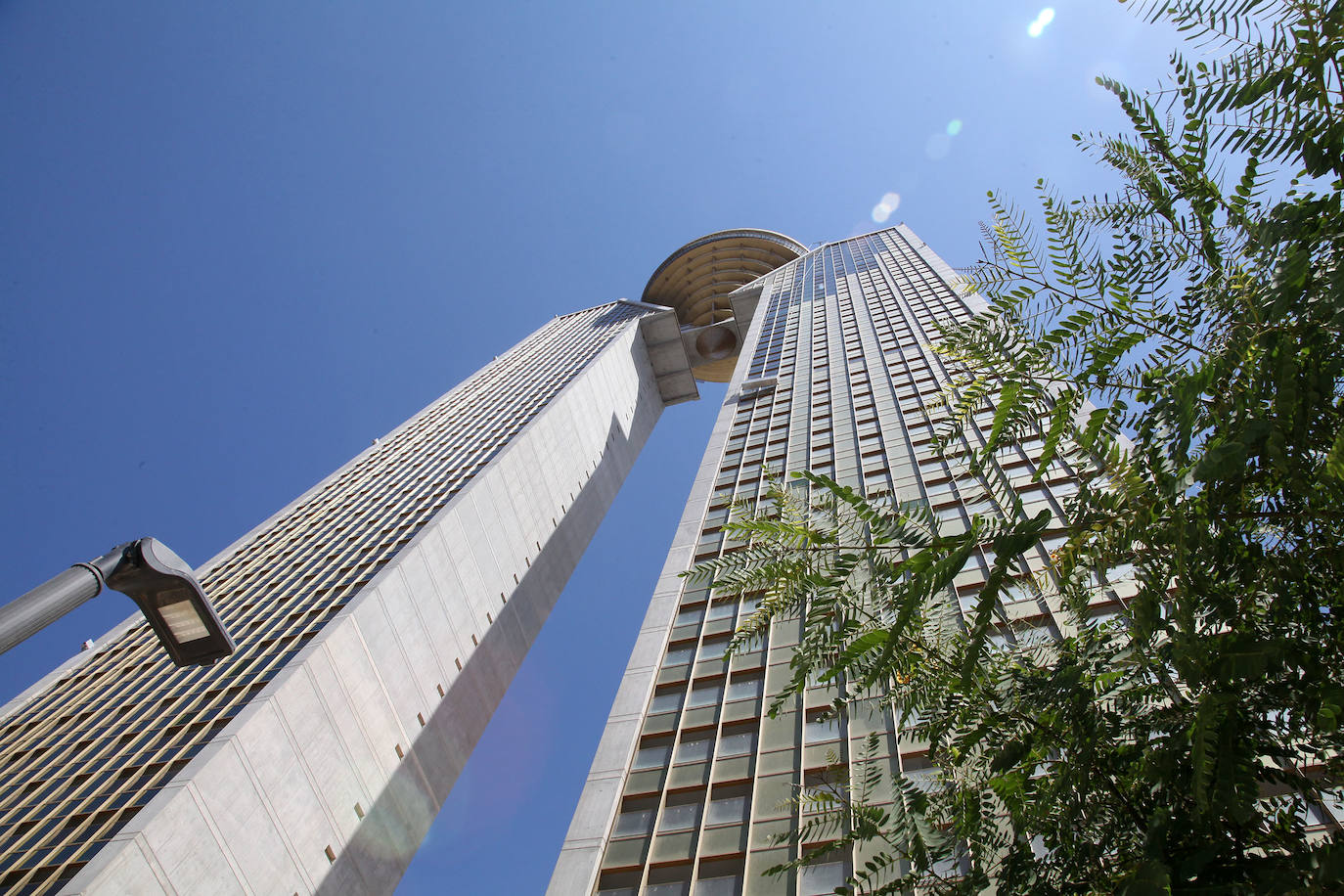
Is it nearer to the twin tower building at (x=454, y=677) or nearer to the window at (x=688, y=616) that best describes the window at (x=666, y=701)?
the twin tower building at (x=454, y=677)

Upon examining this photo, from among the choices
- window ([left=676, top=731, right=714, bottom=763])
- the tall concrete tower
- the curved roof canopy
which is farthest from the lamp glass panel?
the curved roof canopy

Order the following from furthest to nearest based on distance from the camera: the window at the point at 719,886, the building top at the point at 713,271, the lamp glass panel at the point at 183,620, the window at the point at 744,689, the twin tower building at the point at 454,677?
1. the building top at the point at 713,271
2. the window at the point at 744,689
3. the twin tower building at the point at 454,677
4. the window at the point at 719,886
5. the lamp glass panel at the point at 183,620

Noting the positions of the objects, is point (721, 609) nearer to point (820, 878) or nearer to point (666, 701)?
point (666, 701)

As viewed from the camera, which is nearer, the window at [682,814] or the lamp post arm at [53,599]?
the lamp post arm at [53,599]

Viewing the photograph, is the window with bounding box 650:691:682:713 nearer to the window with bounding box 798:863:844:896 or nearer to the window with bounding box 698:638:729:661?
the window with bounding box 698:638:729:661

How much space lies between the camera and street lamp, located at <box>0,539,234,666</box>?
4.73m

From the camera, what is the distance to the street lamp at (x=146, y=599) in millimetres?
4727

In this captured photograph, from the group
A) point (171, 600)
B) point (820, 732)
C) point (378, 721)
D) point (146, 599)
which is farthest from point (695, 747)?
point (378, 721)

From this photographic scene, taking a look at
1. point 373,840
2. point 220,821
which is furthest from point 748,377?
point 220,821

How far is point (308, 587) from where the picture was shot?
26.3m

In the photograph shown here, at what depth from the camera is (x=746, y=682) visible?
44.9 feet

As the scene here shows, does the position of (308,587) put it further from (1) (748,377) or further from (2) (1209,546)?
(2) (1209,546)

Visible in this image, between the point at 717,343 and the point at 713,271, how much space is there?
41.9 feet

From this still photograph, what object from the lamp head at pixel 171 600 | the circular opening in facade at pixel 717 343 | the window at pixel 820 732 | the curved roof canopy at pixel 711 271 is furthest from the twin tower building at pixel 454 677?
the curved roof canopy at pixel 711 271
